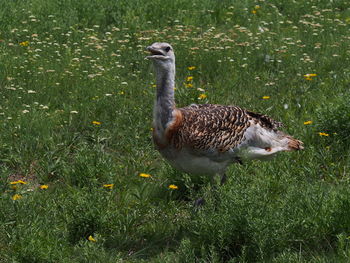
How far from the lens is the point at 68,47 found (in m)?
9.27

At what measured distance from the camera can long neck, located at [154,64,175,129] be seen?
222 inches

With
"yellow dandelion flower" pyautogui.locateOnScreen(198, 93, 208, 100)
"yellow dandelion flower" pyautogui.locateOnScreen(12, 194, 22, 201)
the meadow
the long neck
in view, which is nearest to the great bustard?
the long neck

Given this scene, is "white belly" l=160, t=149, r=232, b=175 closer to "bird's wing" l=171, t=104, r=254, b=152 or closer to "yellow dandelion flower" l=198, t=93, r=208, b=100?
"bird's wing" l=171, t=104, r=254, b=152

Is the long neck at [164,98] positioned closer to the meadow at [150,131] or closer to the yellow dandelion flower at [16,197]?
the meadow at [150,131]

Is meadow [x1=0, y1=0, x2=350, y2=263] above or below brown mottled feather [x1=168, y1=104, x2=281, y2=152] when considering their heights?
below

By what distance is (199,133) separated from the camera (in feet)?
18.7

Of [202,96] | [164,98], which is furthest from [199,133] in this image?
[202,96]

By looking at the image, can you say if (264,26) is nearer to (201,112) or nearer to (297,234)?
(201,112)

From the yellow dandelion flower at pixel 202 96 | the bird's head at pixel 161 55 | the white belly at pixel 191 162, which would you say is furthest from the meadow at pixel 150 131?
the bird's head at pixel 161 55

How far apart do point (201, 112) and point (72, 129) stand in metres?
1.89

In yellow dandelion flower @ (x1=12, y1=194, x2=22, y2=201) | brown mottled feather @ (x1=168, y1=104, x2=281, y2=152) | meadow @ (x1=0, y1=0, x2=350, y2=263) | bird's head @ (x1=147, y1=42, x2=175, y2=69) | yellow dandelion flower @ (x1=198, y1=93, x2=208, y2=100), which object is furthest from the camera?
yellow dandelion flower @ (x1=198, y1=93, x2=208, y2=100)

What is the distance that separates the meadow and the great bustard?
0.19 m

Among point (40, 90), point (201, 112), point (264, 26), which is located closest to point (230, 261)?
point (201, 112)

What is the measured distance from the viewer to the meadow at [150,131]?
518 centimetres
